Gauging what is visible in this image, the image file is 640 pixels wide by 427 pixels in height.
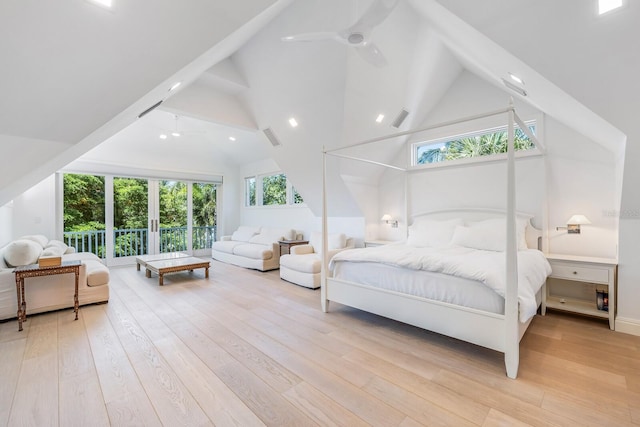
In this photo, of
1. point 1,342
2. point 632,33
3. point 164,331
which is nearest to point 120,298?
point 1,342

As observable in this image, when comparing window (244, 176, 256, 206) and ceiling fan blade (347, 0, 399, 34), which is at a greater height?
ceiling fan blade (347, 0, 399, 34)

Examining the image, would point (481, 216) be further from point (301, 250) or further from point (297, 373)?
point (297, 373)

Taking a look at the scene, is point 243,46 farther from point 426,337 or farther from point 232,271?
point 426,337

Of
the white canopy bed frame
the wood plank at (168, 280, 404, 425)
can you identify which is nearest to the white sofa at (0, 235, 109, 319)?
the wood plank at (168, 280, 404, 425)

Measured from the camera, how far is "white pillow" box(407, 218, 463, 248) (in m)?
4.08

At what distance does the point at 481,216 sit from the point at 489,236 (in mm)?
719

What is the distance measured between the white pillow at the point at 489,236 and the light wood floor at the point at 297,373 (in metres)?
0.93

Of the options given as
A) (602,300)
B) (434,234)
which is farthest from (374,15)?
(602,300)

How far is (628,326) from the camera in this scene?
280 centimetres

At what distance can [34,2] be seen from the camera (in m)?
1.58

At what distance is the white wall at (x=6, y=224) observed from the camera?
14.2 ft

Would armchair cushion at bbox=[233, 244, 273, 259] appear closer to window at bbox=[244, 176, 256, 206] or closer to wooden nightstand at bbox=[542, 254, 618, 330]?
window at bbox=[244, 176, 256, 206]

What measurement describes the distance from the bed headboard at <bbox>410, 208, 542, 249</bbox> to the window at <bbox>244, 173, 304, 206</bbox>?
3030mm

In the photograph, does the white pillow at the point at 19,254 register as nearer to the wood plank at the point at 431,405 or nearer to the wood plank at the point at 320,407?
the wood plank at the point at 320,407
